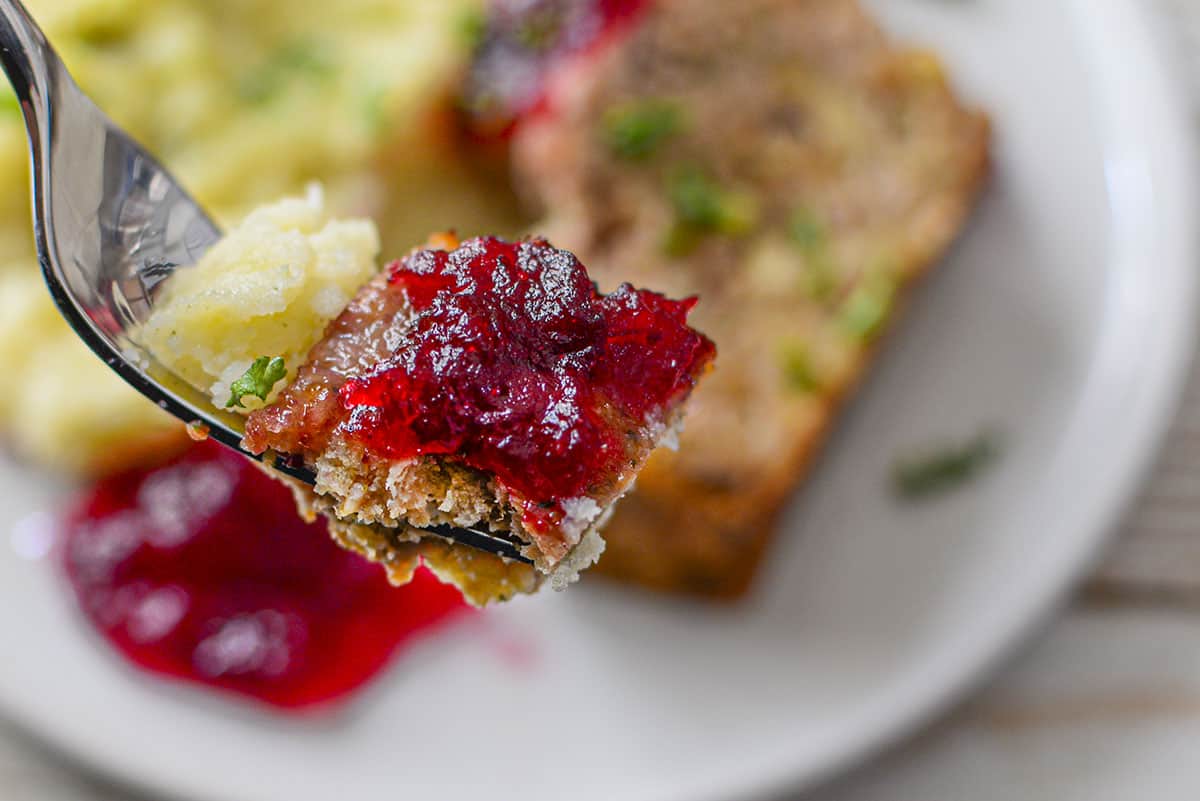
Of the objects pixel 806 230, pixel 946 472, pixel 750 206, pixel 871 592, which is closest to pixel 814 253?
pixel 806 230

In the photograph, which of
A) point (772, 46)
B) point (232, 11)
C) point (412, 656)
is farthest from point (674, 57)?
point (412, 656)

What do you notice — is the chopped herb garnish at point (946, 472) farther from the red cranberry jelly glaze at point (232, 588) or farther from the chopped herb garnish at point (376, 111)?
the chopped herb garnish at point (376, 111)

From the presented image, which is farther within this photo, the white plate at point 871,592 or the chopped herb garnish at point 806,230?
the chopped herb garnish at point 806,230

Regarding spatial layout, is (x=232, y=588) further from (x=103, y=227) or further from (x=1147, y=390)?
(x=1147, y=390)

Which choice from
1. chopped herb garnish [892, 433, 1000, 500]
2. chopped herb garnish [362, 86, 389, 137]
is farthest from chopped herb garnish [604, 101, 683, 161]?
chopped herb garnish [892, 433, 1000, 500]

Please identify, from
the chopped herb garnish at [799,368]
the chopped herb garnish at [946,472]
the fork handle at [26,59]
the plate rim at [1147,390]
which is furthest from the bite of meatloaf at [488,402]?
the chopped herb garnish at [946,472]
